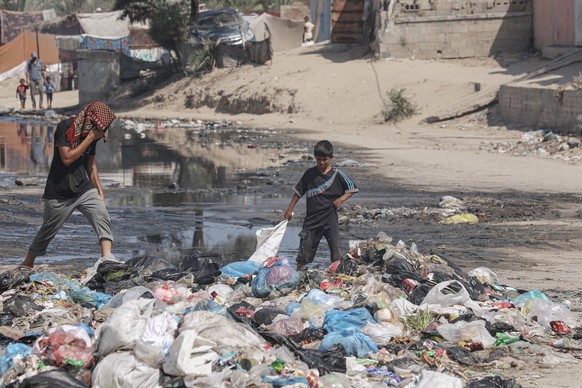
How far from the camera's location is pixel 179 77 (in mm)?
38438

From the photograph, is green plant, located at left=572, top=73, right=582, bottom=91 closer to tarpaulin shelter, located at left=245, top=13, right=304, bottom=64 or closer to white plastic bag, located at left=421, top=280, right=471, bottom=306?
white plastic bag, located at left=421, top=280, right=471, bottom=306

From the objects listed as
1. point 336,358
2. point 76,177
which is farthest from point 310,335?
point 76,177

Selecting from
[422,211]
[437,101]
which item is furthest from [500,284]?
[437,101]

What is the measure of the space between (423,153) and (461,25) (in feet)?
37.8

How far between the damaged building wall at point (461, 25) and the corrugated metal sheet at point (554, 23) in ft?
1.97

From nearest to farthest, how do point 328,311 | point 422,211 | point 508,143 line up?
1. point 328,311
2. point 422,211
3. point 508,143

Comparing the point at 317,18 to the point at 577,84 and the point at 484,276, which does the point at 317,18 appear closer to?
the point at 577,84

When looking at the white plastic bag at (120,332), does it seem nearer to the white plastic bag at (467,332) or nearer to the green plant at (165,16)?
the white plastic bag at (467,332)

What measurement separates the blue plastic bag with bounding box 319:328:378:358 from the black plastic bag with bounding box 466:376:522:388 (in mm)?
859

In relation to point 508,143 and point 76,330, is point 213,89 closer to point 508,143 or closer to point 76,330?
point 508,143

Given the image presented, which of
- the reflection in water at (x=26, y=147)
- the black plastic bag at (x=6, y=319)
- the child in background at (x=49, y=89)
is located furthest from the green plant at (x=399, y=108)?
the black plastic bag at (x=6, y=319)

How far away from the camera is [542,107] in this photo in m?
Result: 22.2

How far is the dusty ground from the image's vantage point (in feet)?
35.0

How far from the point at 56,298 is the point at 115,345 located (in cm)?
184
